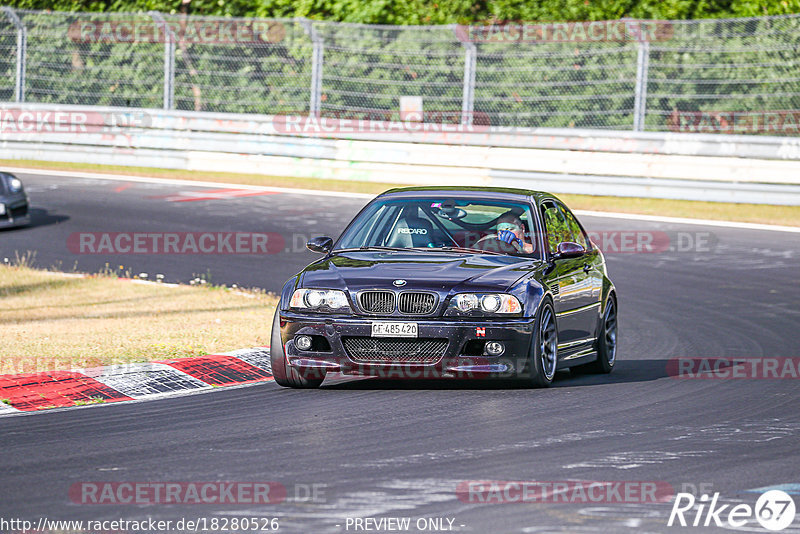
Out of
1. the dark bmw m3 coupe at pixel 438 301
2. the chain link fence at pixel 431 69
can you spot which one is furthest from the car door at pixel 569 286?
the chain link fence at pixel 431 69

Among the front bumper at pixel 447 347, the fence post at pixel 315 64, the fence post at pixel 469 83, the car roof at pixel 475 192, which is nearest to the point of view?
the front bumper at pixel 447 347

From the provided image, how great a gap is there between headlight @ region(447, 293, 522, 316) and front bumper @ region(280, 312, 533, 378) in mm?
54

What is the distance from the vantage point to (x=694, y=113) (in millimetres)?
23203

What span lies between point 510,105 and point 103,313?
1195cm

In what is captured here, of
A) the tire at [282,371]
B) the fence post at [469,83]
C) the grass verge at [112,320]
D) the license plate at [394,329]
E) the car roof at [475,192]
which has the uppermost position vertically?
the fence post at [469,83]

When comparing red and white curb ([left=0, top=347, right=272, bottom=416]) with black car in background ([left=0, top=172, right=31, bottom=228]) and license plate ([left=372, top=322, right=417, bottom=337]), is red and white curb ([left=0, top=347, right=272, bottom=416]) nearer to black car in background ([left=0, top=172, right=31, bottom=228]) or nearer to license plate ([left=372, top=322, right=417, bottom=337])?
license plate ([left=372, top=322, right=417, bottom=337])

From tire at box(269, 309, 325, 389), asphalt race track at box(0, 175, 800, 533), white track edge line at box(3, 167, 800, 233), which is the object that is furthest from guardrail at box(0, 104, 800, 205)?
tire at box(269, 309, 325, 389)

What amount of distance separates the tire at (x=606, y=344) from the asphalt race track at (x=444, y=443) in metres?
0.13

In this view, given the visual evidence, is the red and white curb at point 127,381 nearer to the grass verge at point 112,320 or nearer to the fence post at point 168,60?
the grass verge at point 112,320

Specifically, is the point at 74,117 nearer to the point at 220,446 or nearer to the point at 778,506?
the point at 220,446

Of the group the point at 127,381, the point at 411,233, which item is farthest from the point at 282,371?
the point at 411,233

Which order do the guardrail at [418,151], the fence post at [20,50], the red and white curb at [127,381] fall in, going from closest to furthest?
the red and white curb at [127,381]
the guardrail at [418,151]
the fence post at [20,50]

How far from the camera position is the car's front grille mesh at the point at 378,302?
351 inches

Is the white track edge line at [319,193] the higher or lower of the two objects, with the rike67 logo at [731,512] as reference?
lower
